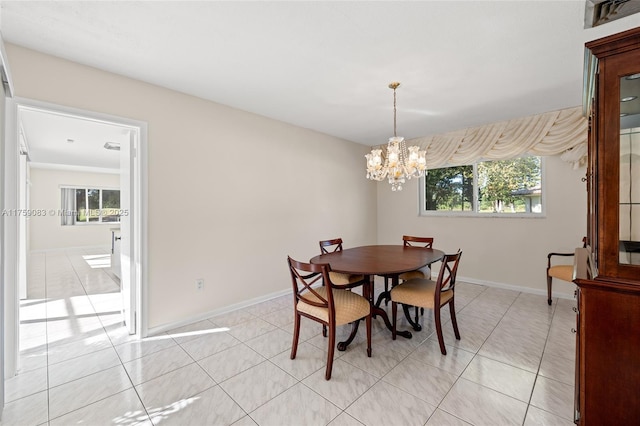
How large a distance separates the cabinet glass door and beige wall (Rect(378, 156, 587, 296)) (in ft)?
9.43

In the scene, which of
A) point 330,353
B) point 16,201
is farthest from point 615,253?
point 16,201

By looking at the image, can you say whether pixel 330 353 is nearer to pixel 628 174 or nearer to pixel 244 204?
pixel 628 174

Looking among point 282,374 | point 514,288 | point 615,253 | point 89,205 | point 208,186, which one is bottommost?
point 282,374

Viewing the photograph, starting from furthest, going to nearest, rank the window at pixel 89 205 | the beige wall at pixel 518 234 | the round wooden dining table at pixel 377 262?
the window at pixel 89 205 → the beige wall at pixel 518 234 → the round wooden dining table at pixel 377 262

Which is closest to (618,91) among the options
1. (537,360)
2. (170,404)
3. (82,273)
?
(537,360)

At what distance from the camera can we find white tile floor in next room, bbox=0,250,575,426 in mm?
1584

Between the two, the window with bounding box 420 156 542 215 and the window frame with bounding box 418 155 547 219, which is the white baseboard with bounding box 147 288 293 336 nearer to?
the window frame with bounding box 418 155 547 219

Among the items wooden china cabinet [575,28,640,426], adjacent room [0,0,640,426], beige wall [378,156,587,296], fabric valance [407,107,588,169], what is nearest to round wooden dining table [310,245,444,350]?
adjacent room [0,0,640,426]

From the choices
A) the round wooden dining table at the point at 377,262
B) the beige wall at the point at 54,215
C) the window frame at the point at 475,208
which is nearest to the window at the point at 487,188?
the window frame at the point at 475,208

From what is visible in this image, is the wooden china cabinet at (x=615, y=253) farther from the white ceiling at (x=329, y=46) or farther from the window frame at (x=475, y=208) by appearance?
the window frame at (x=475, y=208)

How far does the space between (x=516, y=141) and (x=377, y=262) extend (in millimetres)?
2796

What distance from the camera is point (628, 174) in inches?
45.4

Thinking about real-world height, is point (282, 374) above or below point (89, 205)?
below

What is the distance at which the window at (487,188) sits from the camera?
3766 mm
